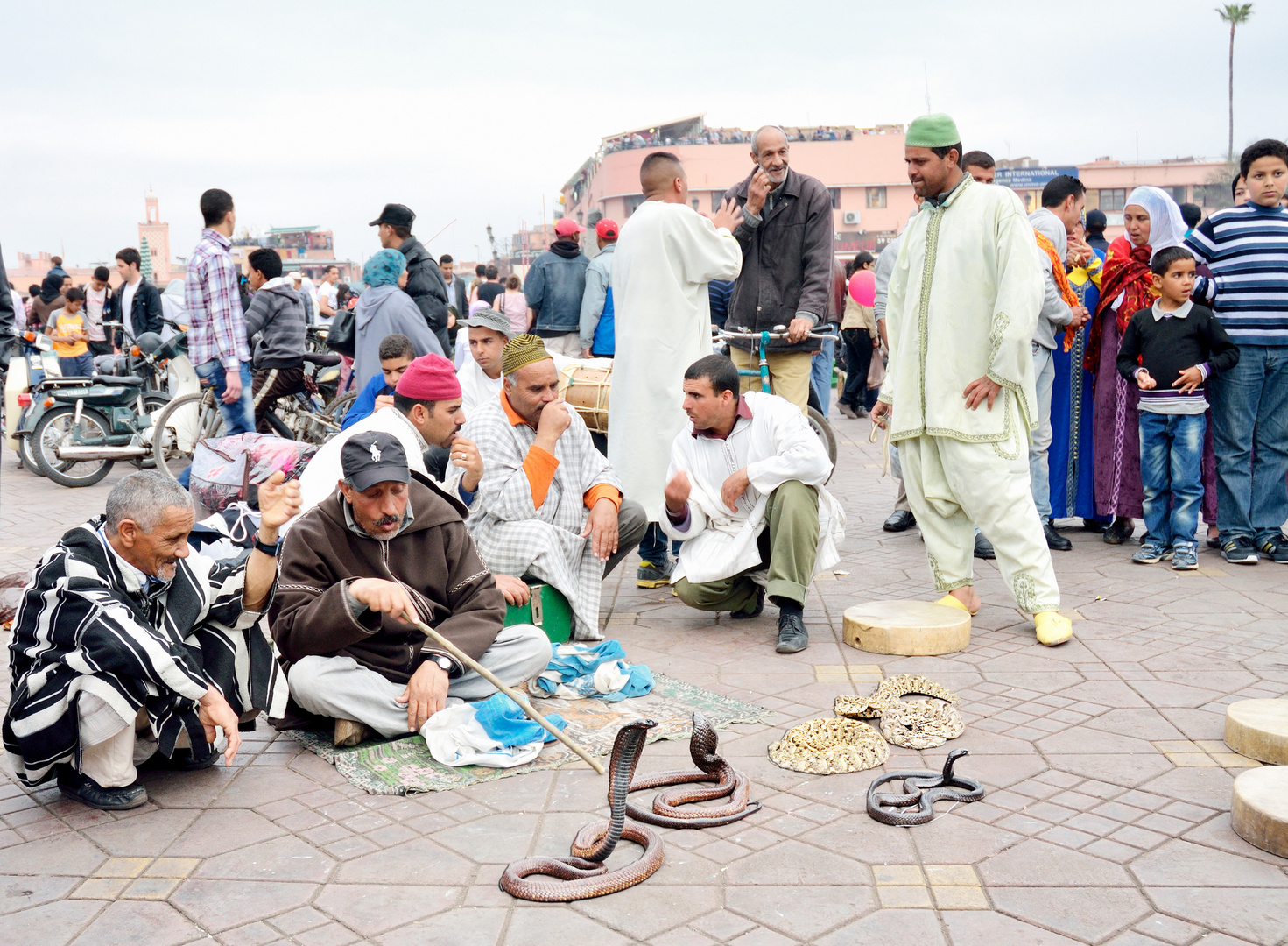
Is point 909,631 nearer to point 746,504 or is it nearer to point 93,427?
point 746,504

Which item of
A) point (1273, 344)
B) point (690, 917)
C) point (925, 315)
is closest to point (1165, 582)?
point (1273, 344)

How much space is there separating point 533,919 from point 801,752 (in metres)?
1.20

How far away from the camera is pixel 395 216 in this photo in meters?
7.91

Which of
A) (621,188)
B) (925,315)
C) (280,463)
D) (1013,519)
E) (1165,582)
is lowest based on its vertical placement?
(1165,582)

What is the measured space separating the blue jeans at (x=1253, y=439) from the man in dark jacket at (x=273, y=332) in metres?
6.78

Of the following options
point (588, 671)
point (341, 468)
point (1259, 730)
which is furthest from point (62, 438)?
point (1259, 730)

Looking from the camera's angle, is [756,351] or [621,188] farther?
[621,188]

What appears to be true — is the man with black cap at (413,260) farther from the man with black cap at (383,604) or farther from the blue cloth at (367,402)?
the man with black cap at (383,604)

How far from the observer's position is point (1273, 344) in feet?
20.1

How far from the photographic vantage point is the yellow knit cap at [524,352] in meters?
4.94

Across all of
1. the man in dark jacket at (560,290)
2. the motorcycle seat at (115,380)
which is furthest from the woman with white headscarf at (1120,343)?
the motorcycle seat at (115,380)

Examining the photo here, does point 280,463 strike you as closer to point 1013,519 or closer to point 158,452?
point 1013,519

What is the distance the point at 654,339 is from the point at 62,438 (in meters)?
6.51

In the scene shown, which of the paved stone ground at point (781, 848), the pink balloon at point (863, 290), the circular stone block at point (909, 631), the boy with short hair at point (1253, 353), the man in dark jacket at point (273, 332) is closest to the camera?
the paved stone ground at point (781, 848)
